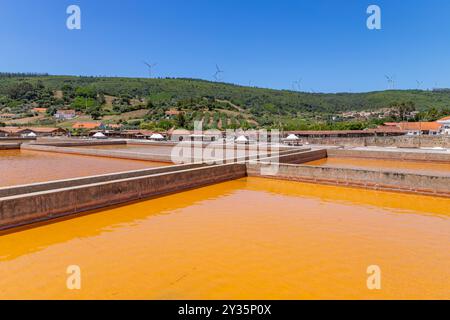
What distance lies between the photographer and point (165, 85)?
447 ft

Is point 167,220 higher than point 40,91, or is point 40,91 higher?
point 40,91

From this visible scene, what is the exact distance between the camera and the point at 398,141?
33.3 metres

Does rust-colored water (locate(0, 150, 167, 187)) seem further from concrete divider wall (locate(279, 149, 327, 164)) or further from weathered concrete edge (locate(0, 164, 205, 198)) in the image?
concrete divider wall (locate(279, 149, 327, 164))

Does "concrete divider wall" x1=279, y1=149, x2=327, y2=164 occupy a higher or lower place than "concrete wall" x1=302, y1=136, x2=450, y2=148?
lower

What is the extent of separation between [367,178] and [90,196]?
1079 cm

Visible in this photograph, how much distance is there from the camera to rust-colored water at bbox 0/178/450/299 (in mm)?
5559

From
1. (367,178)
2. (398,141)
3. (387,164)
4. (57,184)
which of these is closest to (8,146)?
(57,184)

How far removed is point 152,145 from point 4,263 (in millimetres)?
31493

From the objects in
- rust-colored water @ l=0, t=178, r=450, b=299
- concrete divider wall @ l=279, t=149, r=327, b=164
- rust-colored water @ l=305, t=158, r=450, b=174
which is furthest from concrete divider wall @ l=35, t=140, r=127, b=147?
rust-colored water @ l=0, t=178, r=450, b=299

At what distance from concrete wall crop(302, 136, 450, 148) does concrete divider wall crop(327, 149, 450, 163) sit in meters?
9.29

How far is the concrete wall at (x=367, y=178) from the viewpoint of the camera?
41.8ft
